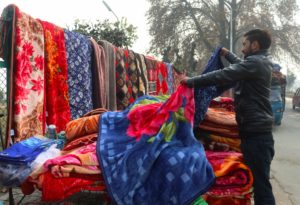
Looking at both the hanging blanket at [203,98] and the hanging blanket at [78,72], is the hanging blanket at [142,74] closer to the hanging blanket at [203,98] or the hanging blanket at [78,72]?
the hanging blanket at [78,72]

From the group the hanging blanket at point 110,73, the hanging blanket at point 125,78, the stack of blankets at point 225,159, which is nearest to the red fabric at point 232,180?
the stack of blankets at point 225,159

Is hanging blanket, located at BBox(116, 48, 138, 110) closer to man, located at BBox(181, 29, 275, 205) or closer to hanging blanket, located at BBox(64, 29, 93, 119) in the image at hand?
hanging blanket, located at BBox(64, 29, 93, 119)

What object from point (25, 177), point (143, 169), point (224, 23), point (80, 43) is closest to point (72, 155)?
point (25, 177)

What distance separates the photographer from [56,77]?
166 inches

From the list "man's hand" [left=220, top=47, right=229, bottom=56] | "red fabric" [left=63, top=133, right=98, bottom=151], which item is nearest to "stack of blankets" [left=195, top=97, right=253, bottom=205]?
"man's hand" [left=220, top=47, right=229, bottom=56]

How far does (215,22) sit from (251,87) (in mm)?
23372

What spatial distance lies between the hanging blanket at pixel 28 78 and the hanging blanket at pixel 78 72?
0.56 metres

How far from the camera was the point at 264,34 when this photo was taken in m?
3.43

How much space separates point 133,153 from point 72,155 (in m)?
0.50

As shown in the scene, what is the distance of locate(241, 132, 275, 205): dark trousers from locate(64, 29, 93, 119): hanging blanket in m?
2.18

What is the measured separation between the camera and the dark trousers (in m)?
3.29

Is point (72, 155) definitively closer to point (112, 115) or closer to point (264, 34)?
point (112, 115)

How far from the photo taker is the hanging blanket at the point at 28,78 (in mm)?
3543

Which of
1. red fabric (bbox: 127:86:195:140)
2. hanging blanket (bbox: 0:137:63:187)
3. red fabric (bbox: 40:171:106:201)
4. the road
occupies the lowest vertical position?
the road
